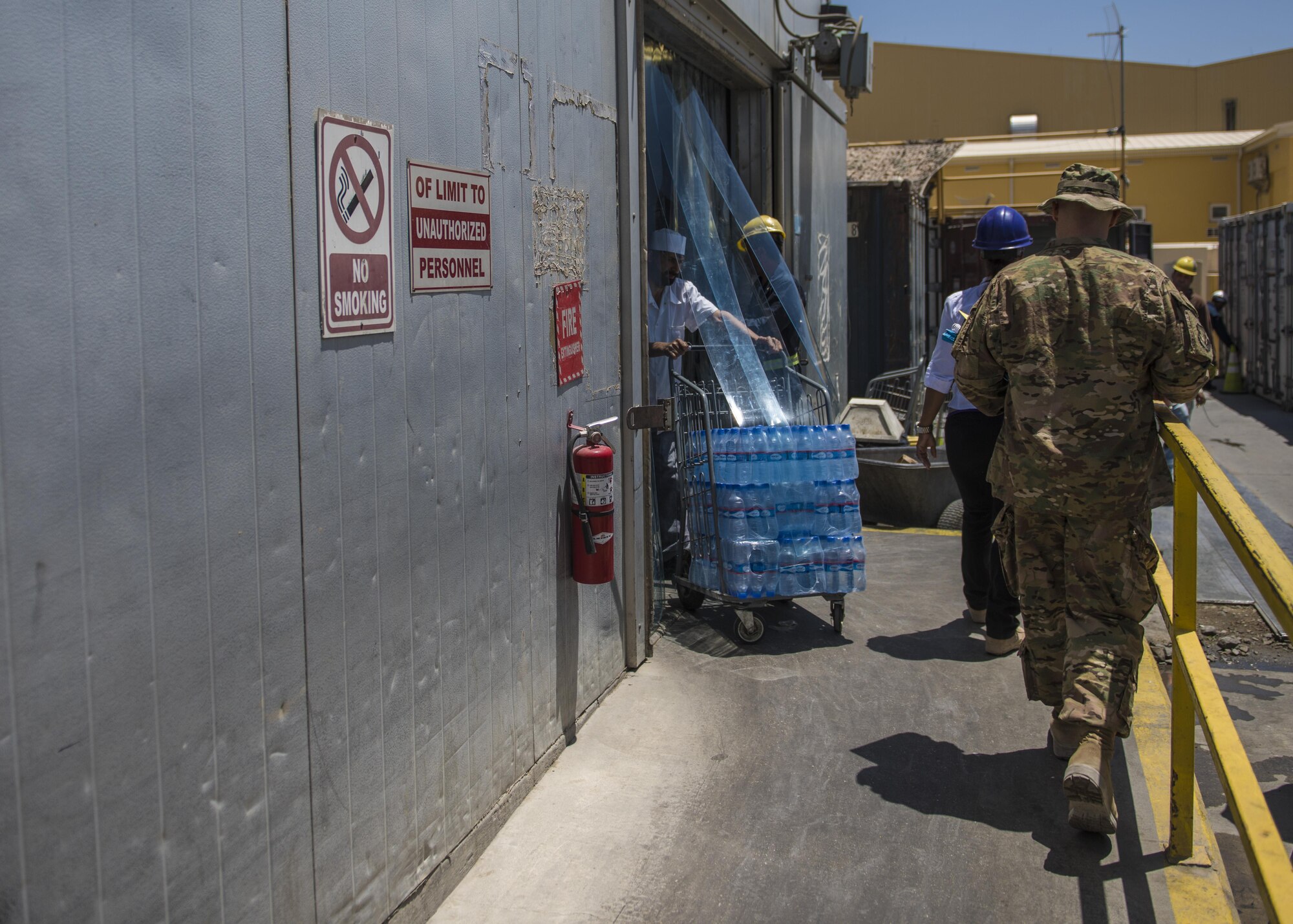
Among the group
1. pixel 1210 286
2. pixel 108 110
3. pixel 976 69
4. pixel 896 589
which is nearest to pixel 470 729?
pixel 108 110

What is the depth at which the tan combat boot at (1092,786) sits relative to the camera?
3588 millimetres

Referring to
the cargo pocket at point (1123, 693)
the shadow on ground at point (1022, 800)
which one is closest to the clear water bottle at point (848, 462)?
the shadow on ground at point (1022, 800)

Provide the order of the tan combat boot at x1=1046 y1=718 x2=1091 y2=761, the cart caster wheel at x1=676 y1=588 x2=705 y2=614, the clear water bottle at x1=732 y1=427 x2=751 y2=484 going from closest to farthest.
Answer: the tan combat boot at x1=1046 y1=718 x2=1091 y2=761, the clear water bottle at x1=732 y1=427 x2=751 y2=484, the cart caster wheel at x1=676 y1=588 x2=705 y2=614

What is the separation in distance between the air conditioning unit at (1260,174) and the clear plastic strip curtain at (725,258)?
72.6 feet

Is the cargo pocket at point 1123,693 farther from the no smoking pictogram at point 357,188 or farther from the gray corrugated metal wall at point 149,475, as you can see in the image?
the no smoking pictogram at point 357,188

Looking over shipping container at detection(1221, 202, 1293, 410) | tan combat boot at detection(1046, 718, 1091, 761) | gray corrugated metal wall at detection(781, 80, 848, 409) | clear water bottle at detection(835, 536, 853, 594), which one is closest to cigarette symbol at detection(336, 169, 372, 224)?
tan combat boot at detection(1046, 718, 1091, 761)

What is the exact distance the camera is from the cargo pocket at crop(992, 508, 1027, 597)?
13.5 ft

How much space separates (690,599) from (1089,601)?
2.39 metres

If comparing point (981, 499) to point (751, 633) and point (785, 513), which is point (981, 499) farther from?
point (751, 633)

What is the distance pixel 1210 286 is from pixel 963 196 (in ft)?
18.8

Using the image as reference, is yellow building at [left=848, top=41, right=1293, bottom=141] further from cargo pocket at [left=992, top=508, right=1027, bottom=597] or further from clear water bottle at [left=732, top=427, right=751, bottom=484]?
cargo pocket at [left=992, top=508, right=1027, bottom=597]

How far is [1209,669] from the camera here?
10.5 ft

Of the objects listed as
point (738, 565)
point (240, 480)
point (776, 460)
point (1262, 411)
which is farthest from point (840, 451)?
point (1262, 411)

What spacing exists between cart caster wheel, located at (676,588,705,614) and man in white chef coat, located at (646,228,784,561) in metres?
0.29
